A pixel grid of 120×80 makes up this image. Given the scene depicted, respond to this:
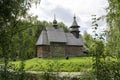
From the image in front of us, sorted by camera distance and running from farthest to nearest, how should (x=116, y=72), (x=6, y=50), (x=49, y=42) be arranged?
1. (x=49, y=42)
2. (x=6, y=50)
3. (x=116, y=72)

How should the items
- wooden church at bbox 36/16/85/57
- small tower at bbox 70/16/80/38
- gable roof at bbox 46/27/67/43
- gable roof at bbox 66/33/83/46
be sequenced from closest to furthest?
1. wooden church at bbox 36/16/85/57
2. gable roof at bbox 46/27/67/43
3. gable roof at bbox 66/33/83/46
4. small tower at bbox 70/16/80/38

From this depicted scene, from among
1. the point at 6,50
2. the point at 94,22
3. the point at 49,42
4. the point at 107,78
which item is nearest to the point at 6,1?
the point at 6,50

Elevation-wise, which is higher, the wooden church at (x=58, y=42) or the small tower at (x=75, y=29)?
the small tower at (x=75, y=29)

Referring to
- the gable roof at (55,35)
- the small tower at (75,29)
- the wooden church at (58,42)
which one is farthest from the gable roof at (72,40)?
the gable roof at (55,35)

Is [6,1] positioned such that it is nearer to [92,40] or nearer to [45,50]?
[92,40]

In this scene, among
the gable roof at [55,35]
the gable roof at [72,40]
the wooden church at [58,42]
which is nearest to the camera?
the wooden church at [58,42]

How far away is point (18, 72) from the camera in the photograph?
709cm

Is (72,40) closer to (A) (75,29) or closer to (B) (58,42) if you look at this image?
(A) (75,29)

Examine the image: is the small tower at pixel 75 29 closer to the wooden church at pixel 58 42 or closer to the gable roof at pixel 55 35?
the wooden church at pixel 58 42

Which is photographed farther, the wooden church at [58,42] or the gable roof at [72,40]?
the gable roof at [72,40]

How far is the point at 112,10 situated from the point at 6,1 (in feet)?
13.6

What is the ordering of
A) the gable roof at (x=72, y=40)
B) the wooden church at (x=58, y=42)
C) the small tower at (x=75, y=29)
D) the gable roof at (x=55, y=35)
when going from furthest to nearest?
the small tower at (x=75, y=29) → the gable roof at (x=72, y=40) → the gable roof at (x=55, y=35) → the wooden church at (x=58, y=42)

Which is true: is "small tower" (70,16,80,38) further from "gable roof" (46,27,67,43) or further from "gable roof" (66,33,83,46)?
"gable roof" (46,27,67,43)

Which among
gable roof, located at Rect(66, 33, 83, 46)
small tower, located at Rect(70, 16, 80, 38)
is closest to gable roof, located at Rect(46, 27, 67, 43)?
gable roof, located at Rect(66, 33, 83, 46)
